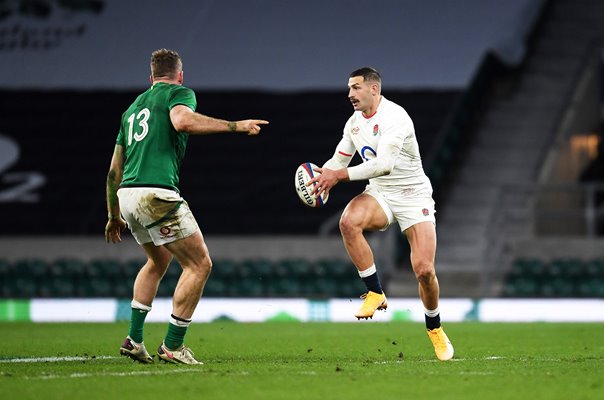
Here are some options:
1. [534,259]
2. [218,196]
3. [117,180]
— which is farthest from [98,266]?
[117,180]

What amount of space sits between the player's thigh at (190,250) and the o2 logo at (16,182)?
1456 cm

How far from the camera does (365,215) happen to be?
31.9 feet

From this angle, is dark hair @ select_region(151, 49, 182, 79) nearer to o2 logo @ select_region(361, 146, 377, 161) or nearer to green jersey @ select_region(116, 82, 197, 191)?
green jersey @ select_region(116, 82, 197, 191)

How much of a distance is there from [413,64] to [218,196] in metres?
4.85

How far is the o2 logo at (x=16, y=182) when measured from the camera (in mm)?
22969

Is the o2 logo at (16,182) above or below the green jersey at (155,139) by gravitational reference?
below

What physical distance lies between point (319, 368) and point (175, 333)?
3.72 feet

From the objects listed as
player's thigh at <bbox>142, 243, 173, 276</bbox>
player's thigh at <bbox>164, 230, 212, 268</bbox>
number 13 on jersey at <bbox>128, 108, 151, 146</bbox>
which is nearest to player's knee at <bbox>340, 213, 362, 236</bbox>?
player's thigh at <bbox>164, 230, 212, 268</bbox>

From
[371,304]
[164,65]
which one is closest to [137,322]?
[371,304]

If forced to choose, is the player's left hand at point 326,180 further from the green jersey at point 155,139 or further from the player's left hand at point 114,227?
the player's left hand at point 114,227

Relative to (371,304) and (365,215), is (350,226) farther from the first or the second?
(371,304)

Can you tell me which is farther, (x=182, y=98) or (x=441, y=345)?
(x=441, y=345)

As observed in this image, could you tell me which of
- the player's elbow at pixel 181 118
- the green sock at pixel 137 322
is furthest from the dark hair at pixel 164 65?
the green sock at pixel 137 322

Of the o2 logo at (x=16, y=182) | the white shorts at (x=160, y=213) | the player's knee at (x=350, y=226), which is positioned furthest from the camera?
the o2 logo at (x=16, y=182)
